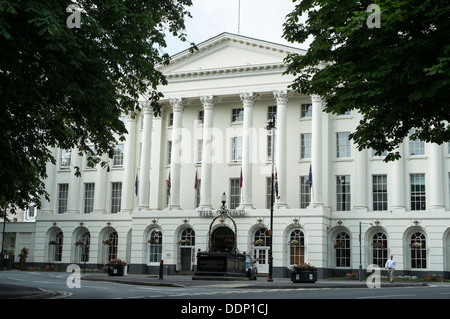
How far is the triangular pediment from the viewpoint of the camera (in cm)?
5088

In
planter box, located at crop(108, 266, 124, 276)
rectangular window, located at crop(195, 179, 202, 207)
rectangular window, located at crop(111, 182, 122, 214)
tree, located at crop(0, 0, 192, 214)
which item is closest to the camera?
tree, located at crop(0, 0, 192, 214)

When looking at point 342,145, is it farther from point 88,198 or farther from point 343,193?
point 88,198

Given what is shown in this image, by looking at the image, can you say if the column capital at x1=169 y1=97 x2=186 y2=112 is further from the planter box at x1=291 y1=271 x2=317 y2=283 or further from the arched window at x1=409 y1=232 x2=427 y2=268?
the planter box at x1=291 y1=271 x2=317 y2=283

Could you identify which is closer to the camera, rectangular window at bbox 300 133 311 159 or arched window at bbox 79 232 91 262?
rectangular window at bbox 300 133 311 159

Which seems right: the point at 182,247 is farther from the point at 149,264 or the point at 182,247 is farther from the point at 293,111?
the point at 293,111

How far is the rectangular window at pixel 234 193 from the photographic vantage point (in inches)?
2082

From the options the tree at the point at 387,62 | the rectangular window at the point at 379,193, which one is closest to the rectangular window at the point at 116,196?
the rectangular window at the point at 379,193

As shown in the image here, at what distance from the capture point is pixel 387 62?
49.0 feet

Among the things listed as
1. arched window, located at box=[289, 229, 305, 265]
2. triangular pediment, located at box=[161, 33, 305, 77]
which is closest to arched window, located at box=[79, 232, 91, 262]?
triangular pediment, located at box=[161, 33, 305, 77]

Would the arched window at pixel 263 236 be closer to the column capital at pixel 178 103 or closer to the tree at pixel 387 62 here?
the column capital at pixel 178 103

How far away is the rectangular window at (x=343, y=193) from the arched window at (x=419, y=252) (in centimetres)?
582

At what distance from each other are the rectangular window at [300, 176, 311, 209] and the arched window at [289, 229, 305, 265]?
9.50 ft

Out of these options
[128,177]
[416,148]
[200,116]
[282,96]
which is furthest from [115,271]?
[416,148]

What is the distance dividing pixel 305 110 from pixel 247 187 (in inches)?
341
